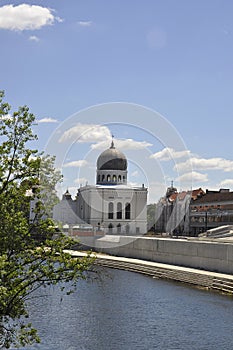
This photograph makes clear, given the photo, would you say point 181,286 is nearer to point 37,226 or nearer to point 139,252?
point 139,252

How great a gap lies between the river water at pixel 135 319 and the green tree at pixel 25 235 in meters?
6.21

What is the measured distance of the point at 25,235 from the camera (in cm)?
1256

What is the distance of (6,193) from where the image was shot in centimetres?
1280

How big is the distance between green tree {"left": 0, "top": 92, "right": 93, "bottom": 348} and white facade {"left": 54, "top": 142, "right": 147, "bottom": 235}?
10924 centimetres

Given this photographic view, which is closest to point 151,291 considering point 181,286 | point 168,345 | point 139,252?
point 181,286

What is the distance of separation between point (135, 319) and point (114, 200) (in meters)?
93.4

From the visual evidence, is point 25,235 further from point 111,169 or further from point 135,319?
point 111,169

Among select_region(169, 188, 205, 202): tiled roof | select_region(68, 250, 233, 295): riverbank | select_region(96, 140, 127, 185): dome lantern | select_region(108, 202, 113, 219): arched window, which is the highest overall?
select_region(96, 140, 127, 185): dome lantern

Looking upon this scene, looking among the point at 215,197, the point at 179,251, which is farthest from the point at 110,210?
the point at 179,251

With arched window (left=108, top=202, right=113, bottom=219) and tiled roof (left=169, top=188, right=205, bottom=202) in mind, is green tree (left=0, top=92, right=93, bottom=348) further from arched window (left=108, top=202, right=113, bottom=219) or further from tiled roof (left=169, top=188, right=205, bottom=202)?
tiled roof (left=169, top=188, right=205, bottom=202)

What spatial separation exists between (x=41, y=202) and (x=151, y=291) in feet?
104

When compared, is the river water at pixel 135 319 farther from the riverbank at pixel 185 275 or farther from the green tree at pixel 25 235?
the green tree at pixel 25 235

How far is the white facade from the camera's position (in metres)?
124

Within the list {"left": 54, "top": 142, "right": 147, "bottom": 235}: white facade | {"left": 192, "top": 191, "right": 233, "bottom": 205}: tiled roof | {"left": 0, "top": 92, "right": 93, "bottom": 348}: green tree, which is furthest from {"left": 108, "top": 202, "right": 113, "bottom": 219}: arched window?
{"left": 0, "top": 92, "right": 93, "bottom": 348}: green tree
